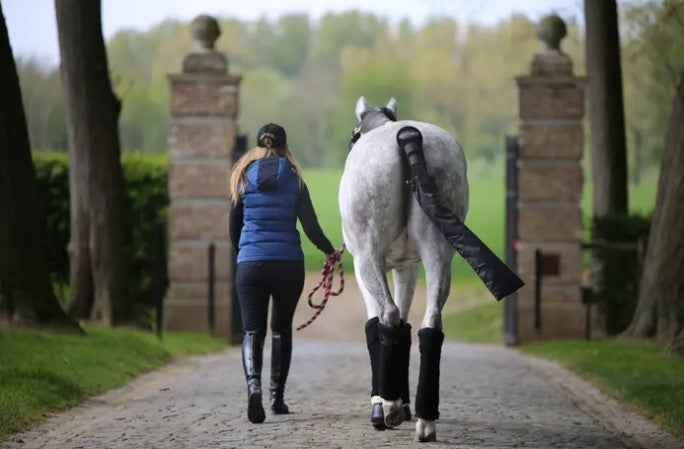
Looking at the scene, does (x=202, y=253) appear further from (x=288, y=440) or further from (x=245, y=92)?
(x=245, y=92)

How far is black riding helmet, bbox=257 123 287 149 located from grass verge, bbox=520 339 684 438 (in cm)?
323

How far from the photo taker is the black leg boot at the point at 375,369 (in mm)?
10273

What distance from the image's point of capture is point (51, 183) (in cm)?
2106

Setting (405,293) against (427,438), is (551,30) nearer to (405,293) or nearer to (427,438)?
(405,293)

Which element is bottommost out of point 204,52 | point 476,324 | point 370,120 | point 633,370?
point 476,324

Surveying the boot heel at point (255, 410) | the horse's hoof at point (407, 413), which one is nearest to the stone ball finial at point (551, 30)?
the horse's hoof at point (407, 413)

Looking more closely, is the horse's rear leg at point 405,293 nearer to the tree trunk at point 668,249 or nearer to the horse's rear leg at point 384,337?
the horse's rear leg at point 384,337

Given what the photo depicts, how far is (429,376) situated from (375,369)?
2.87ft

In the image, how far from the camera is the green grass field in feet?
178

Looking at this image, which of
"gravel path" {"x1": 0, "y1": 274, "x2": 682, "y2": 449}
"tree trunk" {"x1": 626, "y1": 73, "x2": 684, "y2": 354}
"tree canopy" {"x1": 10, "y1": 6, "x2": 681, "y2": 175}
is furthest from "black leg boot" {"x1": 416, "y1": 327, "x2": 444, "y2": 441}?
"tree canopy" {"x1": 10, "y1": 6, "x2": 681, "y2": 175}

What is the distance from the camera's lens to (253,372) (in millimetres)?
10977

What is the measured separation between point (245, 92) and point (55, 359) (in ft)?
273

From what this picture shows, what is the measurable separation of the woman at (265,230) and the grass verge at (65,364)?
1.65 metres

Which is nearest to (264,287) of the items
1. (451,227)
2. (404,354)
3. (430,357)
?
(404,354)
